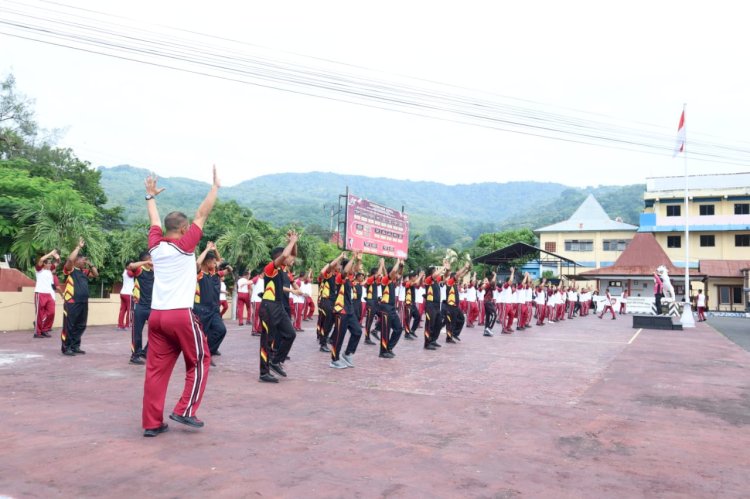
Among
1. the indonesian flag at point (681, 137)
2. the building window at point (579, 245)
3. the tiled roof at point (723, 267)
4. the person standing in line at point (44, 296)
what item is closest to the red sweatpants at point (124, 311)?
the person standing in line at point (44, 296)

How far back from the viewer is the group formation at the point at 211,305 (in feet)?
17.1

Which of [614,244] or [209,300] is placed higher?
[614,244]

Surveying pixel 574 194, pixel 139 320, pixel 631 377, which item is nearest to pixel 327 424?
pixel 139 320

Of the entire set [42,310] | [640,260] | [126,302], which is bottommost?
[42,310]

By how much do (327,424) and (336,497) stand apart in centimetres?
194

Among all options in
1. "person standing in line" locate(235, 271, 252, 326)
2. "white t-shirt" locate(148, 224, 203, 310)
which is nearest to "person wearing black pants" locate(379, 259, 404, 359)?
"white t-shirt" locate(148, 224, 203, 310)

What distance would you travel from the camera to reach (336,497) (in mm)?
3848

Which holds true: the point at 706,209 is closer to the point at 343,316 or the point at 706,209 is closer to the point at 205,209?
the point at 343,316

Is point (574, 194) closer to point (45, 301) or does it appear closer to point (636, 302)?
point (636, 302)

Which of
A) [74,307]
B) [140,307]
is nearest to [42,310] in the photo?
[74,307]

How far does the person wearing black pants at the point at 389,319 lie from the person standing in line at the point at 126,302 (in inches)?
297

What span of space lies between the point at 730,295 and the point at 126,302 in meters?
46.8

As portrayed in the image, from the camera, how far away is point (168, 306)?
5.20 meters

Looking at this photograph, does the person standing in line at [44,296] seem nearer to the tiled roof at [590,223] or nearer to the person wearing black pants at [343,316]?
the person wearing black pants at [343,316]
